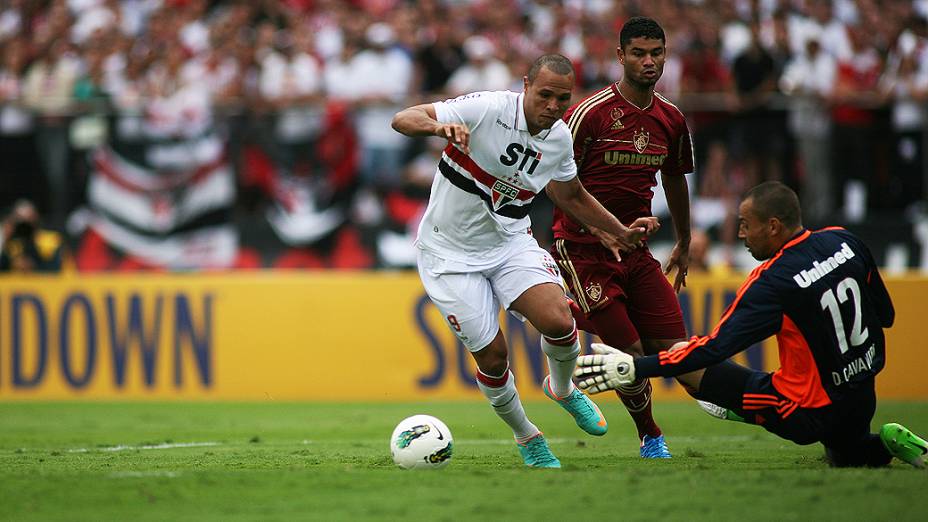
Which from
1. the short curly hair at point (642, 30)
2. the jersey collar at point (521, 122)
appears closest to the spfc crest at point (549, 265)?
the jersey collar at point (521, 122)

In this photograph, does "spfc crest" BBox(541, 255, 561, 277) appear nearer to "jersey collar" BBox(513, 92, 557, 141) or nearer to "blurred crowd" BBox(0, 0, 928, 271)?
"jersey collar" BBox(513, 92, 557, 141)

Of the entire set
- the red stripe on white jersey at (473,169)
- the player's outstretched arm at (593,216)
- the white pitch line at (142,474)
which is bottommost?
the white pitch line at (142,474)

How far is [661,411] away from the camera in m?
13.3

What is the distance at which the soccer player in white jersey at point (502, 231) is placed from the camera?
25.9 ft

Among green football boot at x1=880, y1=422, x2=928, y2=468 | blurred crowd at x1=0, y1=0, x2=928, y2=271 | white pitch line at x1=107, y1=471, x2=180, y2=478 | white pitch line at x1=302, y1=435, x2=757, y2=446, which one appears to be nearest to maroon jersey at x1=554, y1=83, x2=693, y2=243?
white pitch line at x1=302, y1=435, x2=757, y2=446

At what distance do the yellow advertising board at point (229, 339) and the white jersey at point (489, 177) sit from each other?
660 centimetres

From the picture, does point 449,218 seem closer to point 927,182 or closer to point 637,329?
point 637,329

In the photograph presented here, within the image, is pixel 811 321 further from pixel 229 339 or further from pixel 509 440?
pixel 229 339

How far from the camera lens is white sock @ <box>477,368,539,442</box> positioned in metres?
8.06

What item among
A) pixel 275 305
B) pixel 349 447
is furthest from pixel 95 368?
pixel 349 447

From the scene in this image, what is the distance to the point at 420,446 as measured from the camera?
7.53m

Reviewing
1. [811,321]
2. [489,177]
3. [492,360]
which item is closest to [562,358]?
[492,360]

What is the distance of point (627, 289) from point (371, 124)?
24.4 ft

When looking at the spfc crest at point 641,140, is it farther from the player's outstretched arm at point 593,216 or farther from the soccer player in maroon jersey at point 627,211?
the player's outstretched arm at point 593,216
